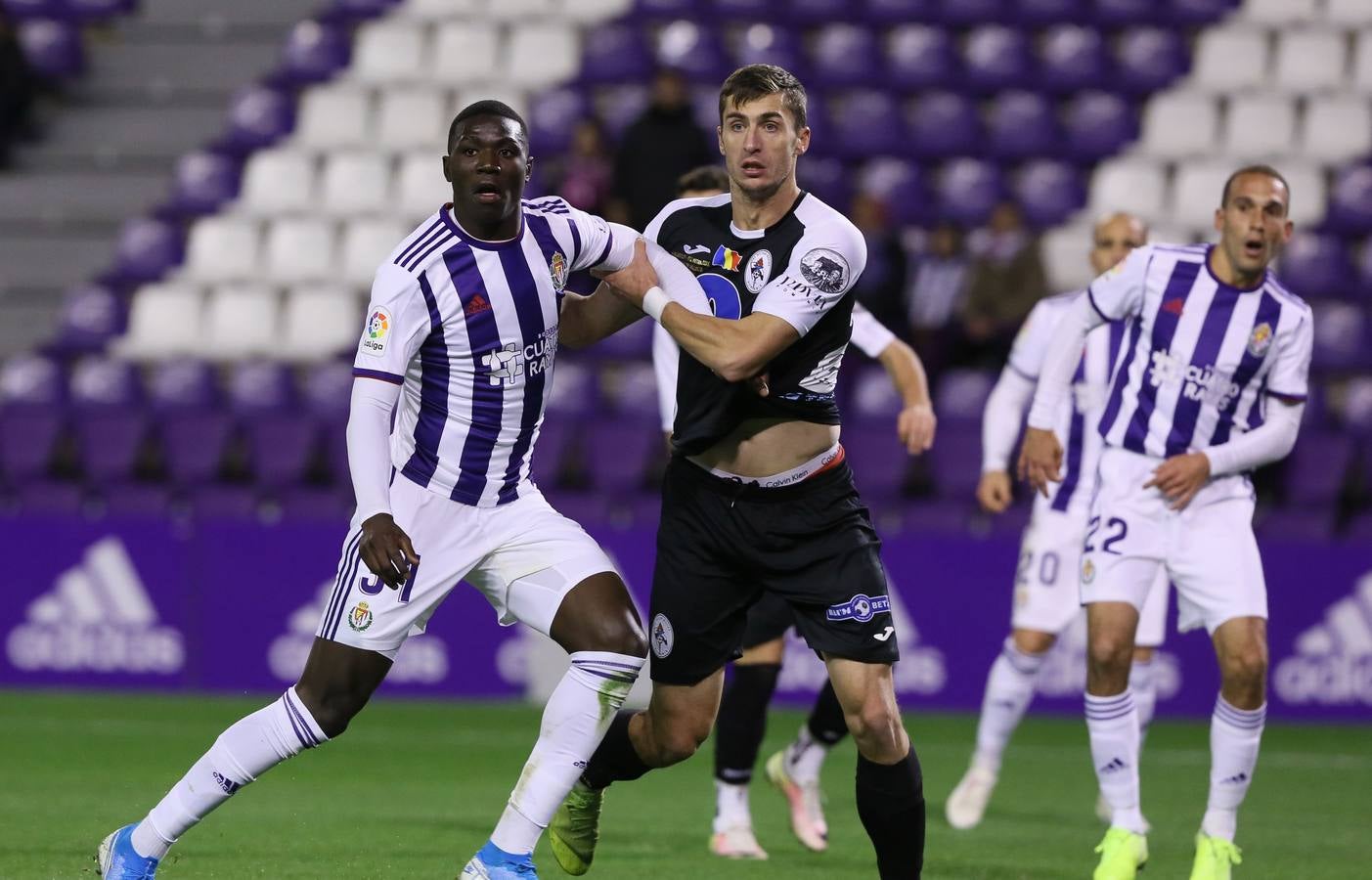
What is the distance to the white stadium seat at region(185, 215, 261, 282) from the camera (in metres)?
14.7

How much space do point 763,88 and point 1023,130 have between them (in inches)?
373

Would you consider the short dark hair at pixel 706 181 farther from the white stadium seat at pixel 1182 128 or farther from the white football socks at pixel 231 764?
the white stadium seat at pixel 1182 128

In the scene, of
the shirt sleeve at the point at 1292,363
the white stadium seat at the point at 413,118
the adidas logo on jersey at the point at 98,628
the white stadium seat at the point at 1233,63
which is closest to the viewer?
the shirt sleeve at the point at 1292,363

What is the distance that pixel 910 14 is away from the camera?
1523 cm

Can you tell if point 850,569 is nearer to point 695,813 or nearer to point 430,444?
point 430,444

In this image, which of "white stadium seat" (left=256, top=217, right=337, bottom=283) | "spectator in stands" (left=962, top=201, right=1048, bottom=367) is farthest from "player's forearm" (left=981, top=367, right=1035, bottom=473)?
"white stadium seat" (left=256, top=217, right=337, bottom=283)

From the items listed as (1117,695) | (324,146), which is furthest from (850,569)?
(324,146)

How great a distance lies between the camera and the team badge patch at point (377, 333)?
500 cm

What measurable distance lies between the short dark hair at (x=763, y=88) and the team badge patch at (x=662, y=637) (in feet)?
4.50

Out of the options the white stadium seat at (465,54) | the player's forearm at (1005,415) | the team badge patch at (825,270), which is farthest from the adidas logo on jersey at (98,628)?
the team badge patch at (825,270)

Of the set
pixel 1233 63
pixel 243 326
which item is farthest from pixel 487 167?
pixel 1233 63

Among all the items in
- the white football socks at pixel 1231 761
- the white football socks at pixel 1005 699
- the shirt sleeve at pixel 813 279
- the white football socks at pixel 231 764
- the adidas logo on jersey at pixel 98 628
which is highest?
the shirt sleeve at pixel 813 279

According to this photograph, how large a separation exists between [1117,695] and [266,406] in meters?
8.52

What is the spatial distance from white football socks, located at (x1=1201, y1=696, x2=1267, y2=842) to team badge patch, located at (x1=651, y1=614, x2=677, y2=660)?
71.8 inches
